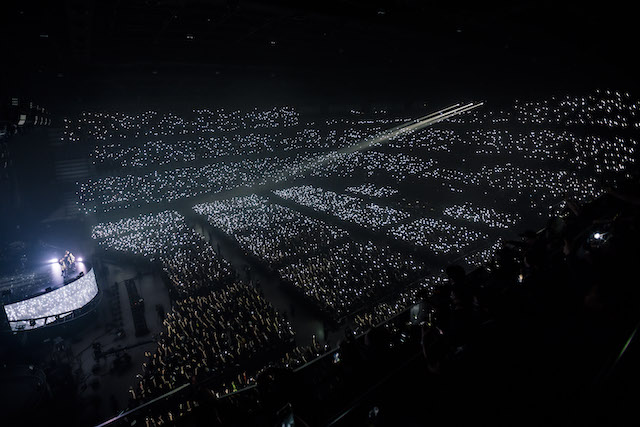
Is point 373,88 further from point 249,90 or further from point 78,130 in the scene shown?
point 78,130

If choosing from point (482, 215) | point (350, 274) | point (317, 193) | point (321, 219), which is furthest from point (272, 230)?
point (482, 215)

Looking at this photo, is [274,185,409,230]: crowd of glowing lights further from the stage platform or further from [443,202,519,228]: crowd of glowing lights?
the stage platform

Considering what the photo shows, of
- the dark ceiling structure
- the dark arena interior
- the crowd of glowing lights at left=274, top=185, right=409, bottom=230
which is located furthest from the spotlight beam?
the dark ceiling structure

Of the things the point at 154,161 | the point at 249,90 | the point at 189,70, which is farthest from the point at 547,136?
the point at 154,161

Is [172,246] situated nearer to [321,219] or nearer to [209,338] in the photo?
[209,338]

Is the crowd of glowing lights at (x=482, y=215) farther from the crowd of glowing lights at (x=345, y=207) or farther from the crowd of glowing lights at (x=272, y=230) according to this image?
the crowd of glowing lights at (x=272, y=230)

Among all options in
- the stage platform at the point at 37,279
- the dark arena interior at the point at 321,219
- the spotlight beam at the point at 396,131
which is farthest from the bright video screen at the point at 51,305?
the spotlight beam at the point at 396,131
